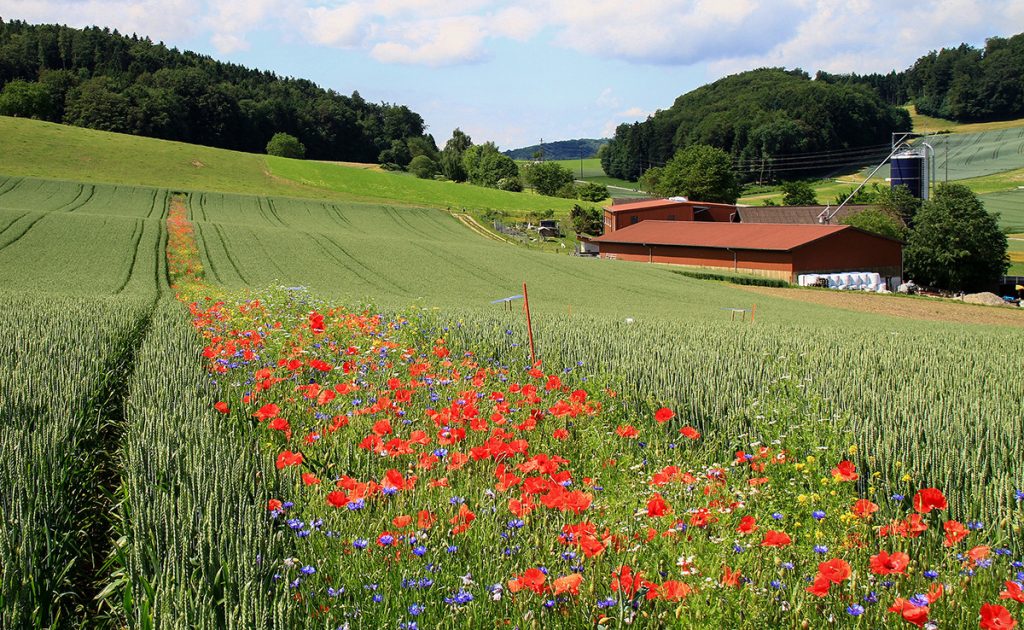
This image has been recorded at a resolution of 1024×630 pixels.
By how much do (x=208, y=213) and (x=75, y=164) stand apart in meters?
23.6

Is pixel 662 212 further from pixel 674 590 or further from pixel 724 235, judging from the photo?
pixel 674 590

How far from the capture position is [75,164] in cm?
6925

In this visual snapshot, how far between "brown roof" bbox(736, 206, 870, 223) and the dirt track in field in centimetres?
2405

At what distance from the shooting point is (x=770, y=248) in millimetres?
50656

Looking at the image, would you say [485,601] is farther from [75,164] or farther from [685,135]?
[685,135]

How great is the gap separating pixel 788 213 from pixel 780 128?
66717mm

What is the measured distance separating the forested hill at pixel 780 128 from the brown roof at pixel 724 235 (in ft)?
256

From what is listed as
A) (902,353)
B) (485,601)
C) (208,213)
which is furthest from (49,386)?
(208,213)

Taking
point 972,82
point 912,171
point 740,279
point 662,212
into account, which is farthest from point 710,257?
point 972,82

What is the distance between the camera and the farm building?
50594 millimetres

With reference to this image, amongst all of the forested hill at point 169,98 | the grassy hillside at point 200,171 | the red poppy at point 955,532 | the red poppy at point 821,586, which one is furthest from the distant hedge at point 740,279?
the forested hill at point 169,98

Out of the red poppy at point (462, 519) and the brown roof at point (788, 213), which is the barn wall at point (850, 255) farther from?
the red poppy at point (462, 519)

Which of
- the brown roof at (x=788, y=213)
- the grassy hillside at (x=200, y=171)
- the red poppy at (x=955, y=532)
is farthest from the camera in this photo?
the grassy hillside at (x=200, y=171)

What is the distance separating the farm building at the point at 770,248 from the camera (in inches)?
1992
